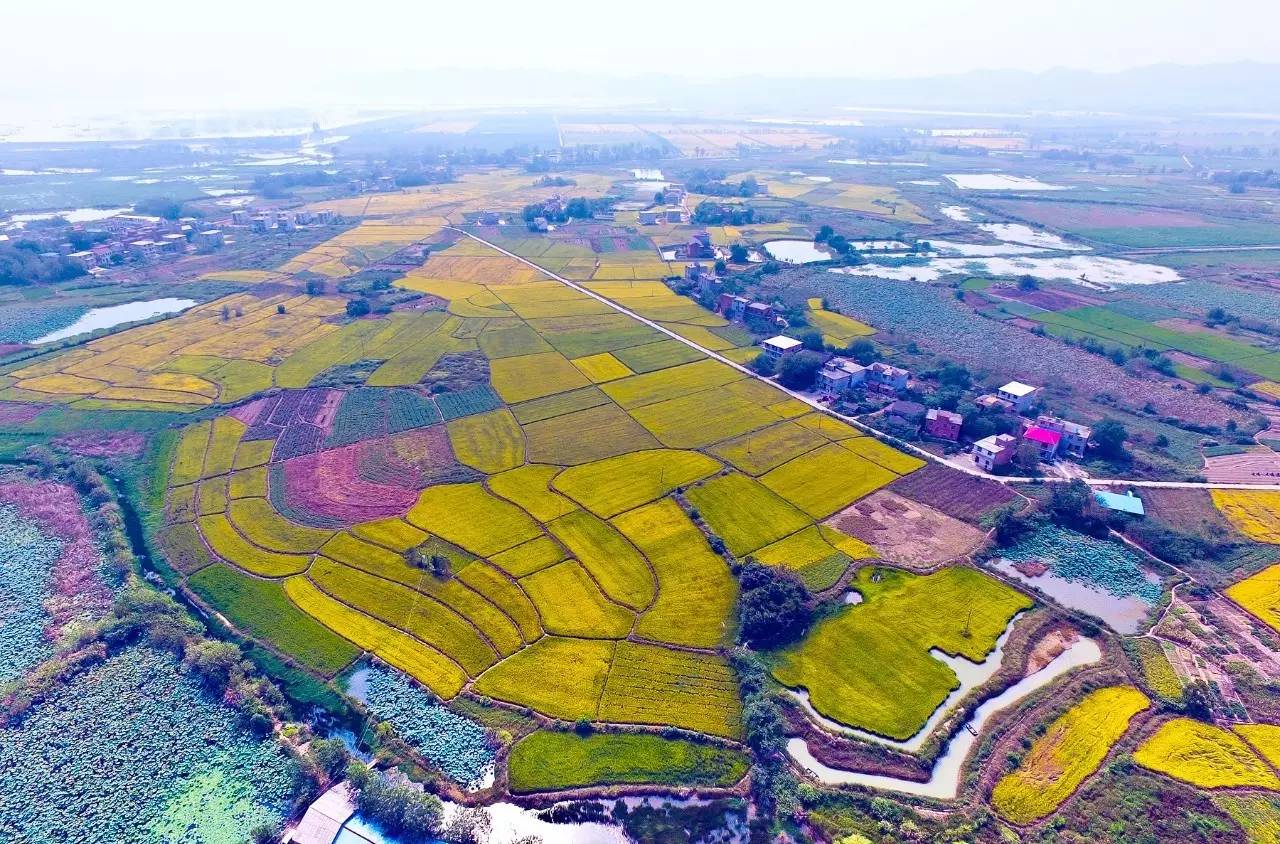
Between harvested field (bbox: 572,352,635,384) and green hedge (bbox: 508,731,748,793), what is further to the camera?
harvested field (bbox: 572,352,635,384)

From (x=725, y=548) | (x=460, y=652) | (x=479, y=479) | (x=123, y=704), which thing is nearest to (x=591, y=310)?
(x=479, y=479)

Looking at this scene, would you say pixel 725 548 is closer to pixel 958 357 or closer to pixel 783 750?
pixel 783 750

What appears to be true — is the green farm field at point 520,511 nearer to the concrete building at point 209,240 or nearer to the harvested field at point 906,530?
the harvested field at point 906,530

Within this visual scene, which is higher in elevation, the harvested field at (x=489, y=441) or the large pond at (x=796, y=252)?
the large pond at (x=796, y=252)

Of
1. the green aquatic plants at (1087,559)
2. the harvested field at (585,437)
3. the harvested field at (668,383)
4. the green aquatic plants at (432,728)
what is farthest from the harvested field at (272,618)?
the green aquatic plants at (1087,559)

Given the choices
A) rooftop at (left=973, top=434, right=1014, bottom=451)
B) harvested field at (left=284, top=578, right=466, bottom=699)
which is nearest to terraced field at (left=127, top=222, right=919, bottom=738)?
harvested field at (left=284, top=578, right=466, bottom=699)

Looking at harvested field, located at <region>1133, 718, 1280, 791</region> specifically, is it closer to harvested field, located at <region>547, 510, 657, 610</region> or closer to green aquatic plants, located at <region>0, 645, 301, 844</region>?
harvested field, located at <region>547, 510, 657, 610</region>

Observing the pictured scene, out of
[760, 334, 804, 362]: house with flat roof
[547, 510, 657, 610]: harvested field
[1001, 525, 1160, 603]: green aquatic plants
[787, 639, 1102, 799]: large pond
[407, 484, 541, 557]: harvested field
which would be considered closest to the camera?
[787, 639, 1102, 799]: large pond
